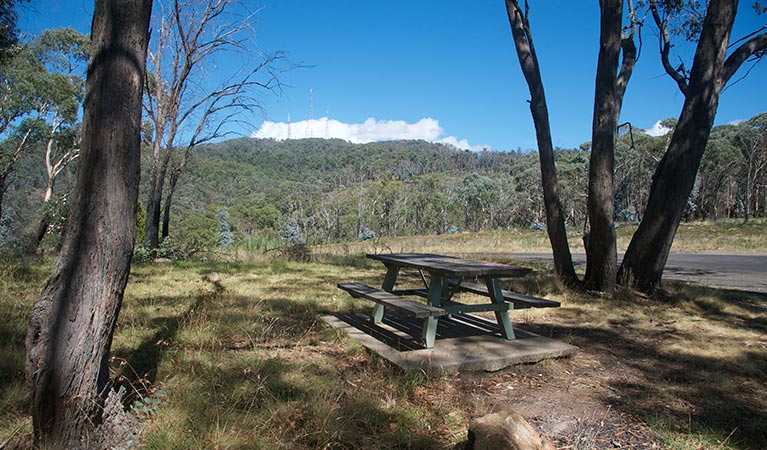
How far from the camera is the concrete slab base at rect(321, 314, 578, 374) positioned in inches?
142

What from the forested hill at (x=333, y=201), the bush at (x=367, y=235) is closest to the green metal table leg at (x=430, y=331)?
the bush at (x=367, y=235)

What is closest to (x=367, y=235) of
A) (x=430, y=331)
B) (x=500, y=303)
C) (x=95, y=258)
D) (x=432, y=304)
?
(x=500, y=303)

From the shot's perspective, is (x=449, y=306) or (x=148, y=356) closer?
(x=148, y=356)

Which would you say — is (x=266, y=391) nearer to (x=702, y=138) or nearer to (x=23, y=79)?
(x=702, y=138)

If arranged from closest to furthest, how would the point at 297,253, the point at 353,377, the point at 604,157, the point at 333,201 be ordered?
the point at 353,377
the point at 604,157
the point at 297,253
the point at 333,201

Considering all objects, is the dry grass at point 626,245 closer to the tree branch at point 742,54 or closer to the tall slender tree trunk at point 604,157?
the tall slender tree trunk at point 604,157

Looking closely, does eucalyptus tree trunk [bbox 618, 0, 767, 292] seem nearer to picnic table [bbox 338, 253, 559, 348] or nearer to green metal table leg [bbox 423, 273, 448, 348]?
picnic table [bbox 338, 253, 559, 348]

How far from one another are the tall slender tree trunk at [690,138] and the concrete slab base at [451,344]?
3.38 m

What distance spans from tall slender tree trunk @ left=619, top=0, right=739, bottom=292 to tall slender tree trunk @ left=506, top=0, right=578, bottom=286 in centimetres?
108

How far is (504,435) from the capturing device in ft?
6.66

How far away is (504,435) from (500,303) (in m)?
2.26

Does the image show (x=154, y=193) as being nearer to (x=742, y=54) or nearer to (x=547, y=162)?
(x=547, y=162)

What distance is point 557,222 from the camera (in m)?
7.32

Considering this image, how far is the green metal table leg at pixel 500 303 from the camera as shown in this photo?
424cm
